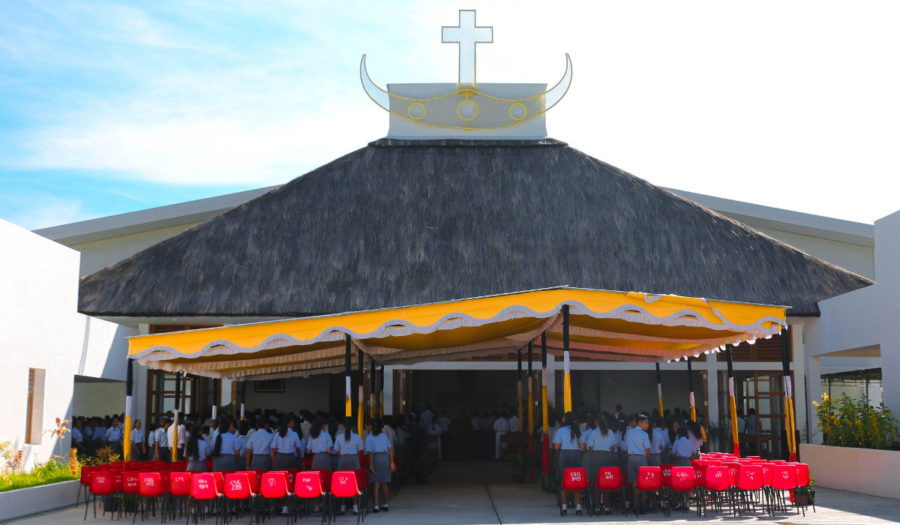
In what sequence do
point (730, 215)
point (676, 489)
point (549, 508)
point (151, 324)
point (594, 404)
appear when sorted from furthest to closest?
point (594, 404), point (730, 215), point (151, 324), point (549, 508), point (676, 489)

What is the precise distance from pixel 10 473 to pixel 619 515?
374 inches

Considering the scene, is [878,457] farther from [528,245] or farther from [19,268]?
[19,268]

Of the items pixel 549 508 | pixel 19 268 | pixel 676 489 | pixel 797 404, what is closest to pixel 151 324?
pixel 19 268

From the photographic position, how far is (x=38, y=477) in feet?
48.8

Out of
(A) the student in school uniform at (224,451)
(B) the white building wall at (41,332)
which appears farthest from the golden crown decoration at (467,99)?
(A) the student in school uniform at (224,451)

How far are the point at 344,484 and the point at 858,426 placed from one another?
10.2 metres

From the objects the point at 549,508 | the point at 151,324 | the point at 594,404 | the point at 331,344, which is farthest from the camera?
the point at 594,404

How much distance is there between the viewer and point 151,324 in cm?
2289

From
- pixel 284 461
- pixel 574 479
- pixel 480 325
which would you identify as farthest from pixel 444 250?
pixel 574 479

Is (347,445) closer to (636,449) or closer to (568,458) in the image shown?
(568,458)

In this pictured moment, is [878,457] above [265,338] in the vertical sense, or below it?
below

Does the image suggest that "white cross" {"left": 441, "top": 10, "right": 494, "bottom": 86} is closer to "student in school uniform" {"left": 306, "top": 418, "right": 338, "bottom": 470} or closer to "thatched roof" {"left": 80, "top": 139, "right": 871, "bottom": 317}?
"thatched roof" {"left": 80, "top": 139, "right": 871, "bottom": 317}

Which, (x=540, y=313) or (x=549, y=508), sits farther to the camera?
(x=549, y=508)

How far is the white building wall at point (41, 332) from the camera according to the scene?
15016 millimetres
